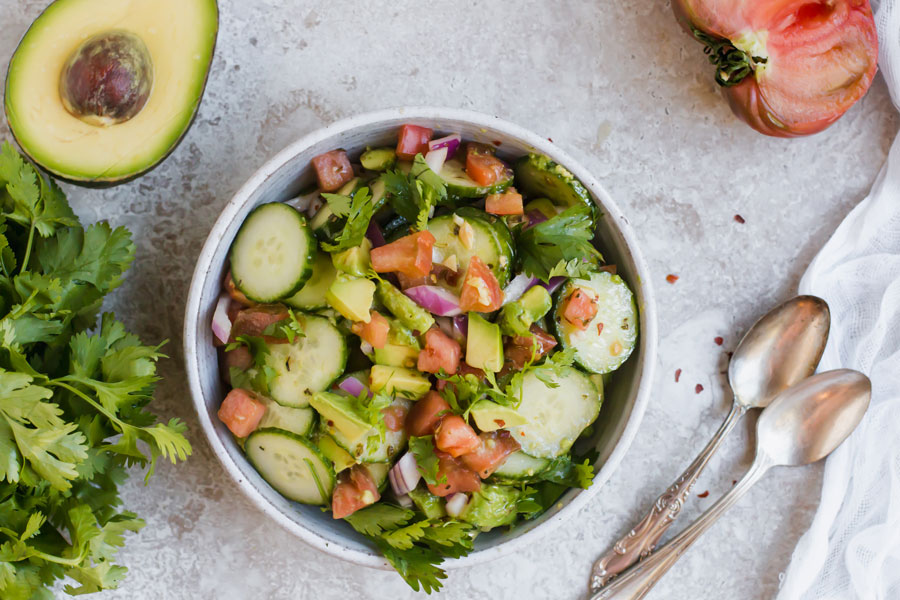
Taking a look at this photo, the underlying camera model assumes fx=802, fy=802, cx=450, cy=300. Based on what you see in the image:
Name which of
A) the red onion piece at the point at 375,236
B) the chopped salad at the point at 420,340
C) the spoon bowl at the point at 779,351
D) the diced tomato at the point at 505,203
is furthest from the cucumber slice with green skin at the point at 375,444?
the spoon bowl at the point at 779,351

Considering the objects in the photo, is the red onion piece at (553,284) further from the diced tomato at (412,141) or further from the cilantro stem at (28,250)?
the cilantro stem at (28,250)

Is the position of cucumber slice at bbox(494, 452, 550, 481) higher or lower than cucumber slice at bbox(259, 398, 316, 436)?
lower

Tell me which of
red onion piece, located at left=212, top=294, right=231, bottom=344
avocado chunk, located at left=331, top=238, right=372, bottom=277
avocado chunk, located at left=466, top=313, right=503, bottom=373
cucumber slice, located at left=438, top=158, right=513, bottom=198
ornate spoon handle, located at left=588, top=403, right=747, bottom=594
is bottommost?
ornate spoon handle, located at left=588, top=403, right=747, bottom=594

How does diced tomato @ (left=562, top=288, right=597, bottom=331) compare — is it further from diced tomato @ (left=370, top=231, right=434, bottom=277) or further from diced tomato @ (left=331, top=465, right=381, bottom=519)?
diced tomato @ (left=331, top=465, right=381, bottom=519)

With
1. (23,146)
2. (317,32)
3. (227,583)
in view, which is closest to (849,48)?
(317,32)

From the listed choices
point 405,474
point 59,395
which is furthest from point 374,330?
point 59,395

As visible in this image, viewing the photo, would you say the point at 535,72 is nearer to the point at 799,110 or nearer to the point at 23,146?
the point at 799,110

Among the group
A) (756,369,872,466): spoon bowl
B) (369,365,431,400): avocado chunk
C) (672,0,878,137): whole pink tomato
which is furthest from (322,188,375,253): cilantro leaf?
(756,369,872,466): spoon bowl
